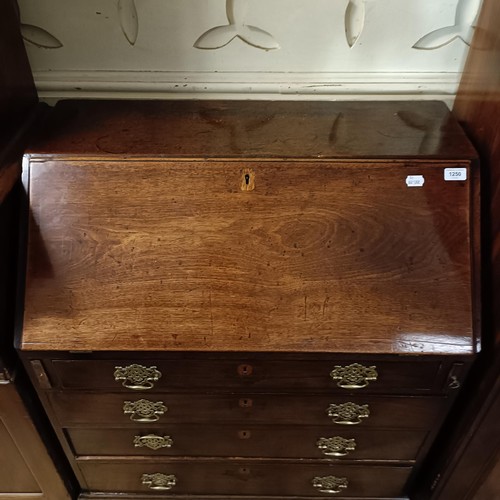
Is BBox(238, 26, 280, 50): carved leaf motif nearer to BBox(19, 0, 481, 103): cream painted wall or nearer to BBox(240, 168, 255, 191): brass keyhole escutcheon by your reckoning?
BBox(19, 0, 481, 103): cream painted wall

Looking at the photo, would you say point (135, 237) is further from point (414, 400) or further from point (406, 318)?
point (414, 400)

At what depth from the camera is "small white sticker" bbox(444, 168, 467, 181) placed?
3.38 ft

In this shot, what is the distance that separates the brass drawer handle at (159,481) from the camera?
1299 millimetres

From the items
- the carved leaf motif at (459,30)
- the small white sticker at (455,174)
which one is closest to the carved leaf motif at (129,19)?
the carved leaf motif at (459,30)

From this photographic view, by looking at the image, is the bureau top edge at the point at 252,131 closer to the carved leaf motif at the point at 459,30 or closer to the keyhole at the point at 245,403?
the carved leaf motif at the point at 459,30

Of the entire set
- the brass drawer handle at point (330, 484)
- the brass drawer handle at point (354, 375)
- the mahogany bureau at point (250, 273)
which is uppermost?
the mahogany bureau at point (250, 273)

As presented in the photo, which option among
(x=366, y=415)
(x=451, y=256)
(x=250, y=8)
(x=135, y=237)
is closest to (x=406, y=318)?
(x=451, y=256)

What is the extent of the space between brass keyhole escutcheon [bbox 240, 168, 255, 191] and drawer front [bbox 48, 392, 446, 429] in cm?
42

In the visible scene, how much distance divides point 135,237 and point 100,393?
333 mm

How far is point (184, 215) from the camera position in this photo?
1.02 meters

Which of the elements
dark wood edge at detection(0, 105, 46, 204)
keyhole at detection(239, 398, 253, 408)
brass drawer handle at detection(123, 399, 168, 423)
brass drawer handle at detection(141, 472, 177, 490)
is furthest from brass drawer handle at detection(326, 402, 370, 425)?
dark wood edge at detection(0, 105, 46, 204)

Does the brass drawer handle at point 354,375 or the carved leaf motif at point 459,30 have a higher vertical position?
the carved leaf motif at point 459,30

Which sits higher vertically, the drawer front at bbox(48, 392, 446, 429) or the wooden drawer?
the drawer front at bbox(48, 392, 446, 429)

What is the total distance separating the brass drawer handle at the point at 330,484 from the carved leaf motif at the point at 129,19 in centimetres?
112
